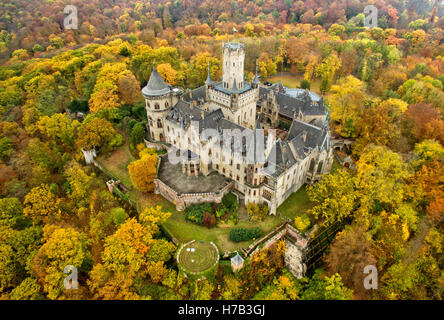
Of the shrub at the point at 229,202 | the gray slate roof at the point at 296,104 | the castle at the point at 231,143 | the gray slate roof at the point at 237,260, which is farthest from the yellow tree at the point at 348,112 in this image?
the gray slate roof at the point at 237,260

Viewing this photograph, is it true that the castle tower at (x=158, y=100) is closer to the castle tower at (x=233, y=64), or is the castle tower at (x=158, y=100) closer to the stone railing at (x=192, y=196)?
the castle tower at (x=233, y=64)

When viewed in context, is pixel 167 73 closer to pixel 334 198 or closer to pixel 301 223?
pixel 301 223

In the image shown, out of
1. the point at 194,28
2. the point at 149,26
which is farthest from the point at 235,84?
the point at 149,26

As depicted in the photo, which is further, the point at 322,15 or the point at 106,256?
the point at 322,15

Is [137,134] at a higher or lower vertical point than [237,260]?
higher

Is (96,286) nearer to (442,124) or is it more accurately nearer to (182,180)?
(182,180)

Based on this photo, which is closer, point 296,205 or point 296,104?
point 296,205

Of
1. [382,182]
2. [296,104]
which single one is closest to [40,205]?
[296,104]
